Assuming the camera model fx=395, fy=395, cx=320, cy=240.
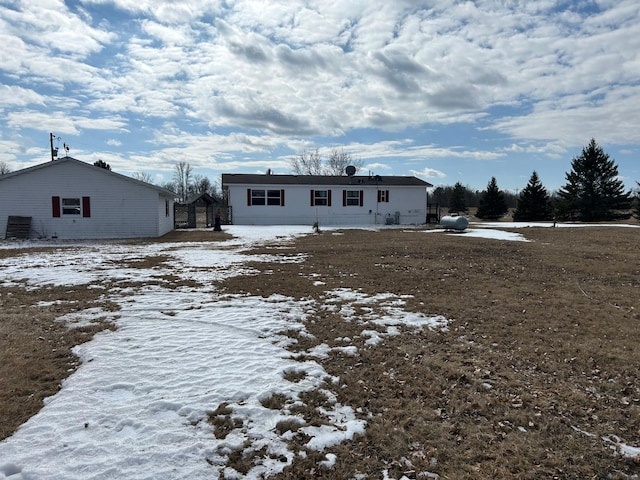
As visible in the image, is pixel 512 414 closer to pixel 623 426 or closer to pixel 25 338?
pixel 623 426

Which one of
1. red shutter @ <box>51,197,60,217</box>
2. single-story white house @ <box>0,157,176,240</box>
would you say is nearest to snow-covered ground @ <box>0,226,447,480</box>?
single-story white house @ <box>0,157,176,240</box>

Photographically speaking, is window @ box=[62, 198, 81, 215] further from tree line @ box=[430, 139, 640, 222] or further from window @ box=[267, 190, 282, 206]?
tree line @ box=[430, 139, 640, 222]

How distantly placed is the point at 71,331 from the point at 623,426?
244 inches

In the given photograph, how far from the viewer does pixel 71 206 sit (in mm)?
19016

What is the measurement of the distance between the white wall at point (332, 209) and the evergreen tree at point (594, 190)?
14718mm

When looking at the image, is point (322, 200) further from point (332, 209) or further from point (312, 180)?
point (312, 180)

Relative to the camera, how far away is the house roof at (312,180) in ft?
92.4

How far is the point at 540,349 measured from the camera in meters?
4.82

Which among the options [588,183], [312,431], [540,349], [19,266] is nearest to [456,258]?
[540,349]

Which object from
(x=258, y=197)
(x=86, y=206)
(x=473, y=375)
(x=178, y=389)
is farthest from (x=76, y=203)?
(x=473, y=375)

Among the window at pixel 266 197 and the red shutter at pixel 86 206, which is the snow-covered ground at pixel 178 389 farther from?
the window at pixel 266 197

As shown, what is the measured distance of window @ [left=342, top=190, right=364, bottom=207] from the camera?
29.0 meters

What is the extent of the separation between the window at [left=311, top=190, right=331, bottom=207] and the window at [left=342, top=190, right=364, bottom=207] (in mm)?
1132

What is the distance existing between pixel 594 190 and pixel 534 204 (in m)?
4.66
